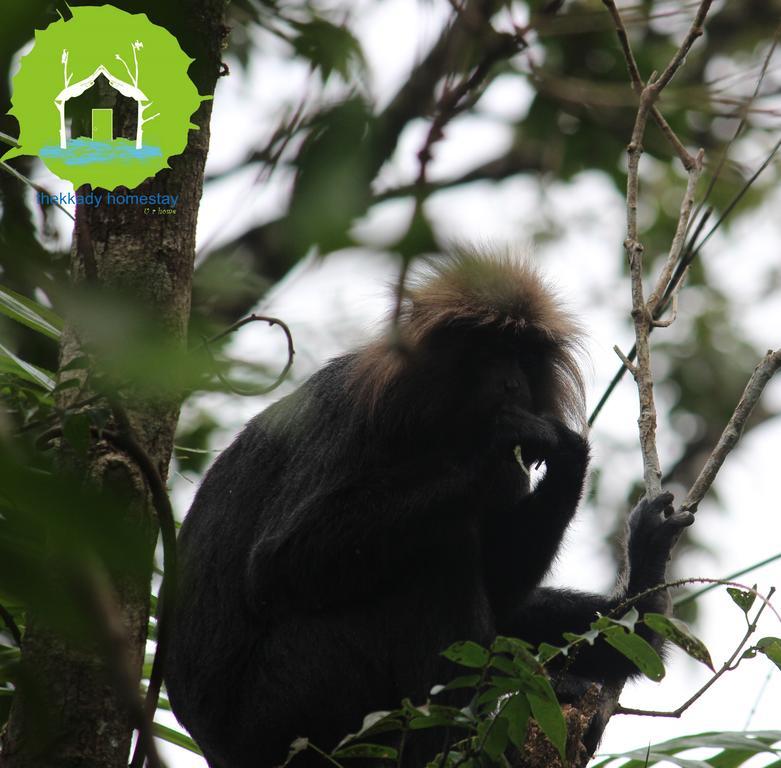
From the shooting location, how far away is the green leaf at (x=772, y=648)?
2.53 meters

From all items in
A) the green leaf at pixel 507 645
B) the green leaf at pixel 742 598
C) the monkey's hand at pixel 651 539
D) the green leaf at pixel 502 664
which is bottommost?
the green leaf at pixel 502 664

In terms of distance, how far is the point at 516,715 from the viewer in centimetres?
242

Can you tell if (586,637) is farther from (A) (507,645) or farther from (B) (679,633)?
(B) (679,633)

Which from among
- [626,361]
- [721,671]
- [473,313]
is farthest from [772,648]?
[473,313]

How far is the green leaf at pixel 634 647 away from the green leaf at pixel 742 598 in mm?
369

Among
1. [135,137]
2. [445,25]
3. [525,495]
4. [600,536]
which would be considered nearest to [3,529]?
[445,25]

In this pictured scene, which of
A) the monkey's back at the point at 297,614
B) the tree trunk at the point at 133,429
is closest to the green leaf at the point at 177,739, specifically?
the monkey's back at the point at 297,614

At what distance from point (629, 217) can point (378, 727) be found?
7.08ft

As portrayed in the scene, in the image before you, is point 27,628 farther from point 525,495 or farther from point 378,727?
point 525,495

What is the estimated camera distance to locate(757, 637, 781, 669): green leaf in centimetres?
253

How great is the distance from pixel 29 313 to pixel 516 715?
4.99ft

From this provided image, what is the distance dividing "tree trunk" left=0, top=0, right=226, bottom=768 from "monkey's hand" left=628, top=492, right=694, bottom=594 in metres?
2.05

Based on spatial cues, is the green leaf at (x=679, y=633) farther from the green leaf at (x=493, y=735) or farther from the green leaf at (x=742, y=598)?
the green leaf at (x=493, y=735)

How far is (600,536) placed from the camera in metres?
10.4
